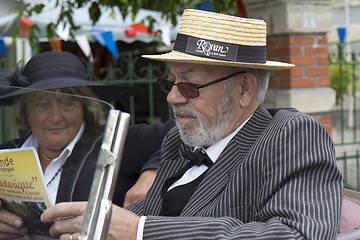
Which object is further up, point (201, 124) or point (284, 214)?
point (201, 124)

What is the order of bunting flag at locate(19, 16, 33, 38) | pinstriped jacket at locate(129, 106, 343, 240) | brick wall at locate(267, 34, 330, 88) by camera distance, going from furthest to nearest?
1. bunting flag at locate(19, 16, 33, 38)
2. brick wall at locate(267, 34, 330, 88)
3. pinstriped jacket at locate(129, 106, 343, 240)

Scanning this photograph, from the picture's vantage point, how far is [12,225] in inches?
59.9

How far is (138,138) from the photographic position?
3.23 metres

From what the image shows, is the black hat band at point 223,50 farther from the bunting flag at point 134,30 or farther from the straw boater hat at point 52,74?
the bunting flag at point 134,30

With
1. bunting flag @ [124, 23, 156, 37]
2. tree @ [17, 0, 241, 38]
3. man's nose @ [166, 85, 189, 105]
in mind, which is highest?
tree @ [17, 0, 241, 38]

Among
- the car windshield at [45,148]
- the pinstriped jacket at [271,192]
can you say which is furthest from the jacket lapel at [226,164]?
the car windshield at [45,148]

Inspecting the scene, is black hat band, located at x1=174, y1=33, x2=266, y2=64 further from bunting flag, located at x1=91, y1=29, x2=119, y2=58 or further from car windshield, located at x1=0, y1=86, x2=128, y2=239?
bunting flag, located at x1=91, y1=29, x2=119, y2=58

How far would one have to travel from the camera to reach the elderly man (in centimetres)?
164

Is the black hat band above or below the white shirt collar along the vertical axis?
above

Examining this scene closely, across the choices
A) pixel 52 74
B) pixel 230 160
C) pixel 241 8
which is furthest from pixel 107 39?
pixel 230 160

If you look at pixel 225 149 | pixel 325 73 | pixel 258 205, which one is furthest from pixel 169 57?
pixel 325 73

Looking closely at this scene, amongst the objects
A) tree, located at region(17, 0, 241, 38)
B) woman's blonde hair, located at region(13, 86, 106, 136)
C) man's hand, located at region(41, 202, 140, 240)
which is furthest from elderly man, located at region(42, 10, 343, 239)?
tree, located at region(17, 0, 241, 38)

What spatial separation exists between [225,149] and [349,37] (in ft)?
38.4

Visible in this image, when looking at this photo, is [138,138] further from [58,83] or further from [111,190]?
[111,190]
